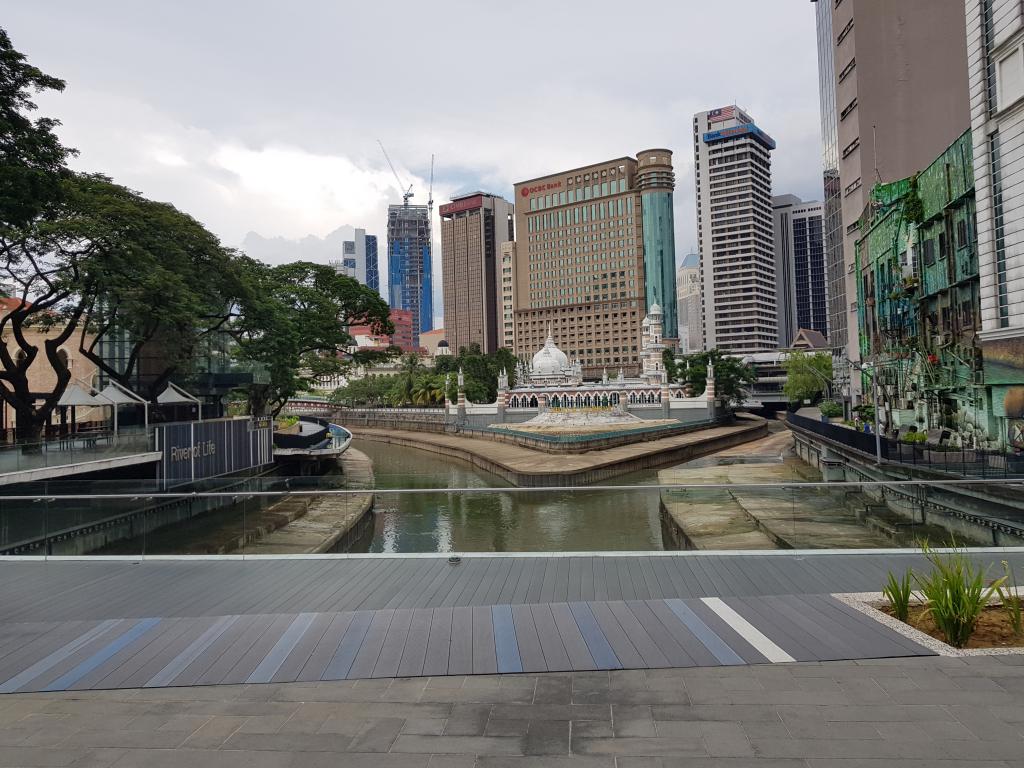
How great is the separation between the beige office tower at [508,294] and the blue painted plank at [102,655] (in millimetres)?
169886

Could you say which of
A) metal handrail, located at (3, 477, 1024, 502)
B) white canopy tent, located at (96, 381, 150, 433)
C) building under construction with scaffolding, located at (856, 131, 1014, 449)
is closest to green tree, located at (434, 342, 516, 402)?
building under construction with scaffolding, located at (856, 131, 1014, 449)

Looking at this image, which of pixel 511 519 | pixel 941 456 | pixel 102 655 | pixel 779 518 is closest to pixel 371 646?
pixel 102 655

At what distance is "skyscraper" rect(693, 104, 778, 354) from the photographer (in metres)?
165

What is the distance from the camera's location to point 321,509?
41.3 feet

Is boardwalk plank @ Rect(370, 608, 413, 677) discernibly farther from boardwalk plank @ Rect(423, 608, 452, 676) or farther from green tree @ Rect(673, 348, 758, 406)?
green tree @ Rect(673, 348, 758, 406)

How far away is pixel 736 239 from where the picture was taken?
166250mm

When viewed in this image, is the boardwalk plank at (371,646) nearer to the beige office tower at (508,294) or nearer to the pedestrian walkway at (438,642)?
the pedestrian walkway at (438,642)

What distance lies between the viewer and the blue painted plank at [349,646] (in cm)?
678

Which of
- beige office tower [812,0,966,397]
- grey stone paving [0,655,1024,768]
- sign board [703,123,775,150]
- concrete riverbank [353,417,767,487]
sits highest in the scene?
sign board [703,123,775,150]

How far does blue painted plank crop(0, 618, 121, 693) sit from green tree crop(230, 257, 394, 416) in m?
30.6

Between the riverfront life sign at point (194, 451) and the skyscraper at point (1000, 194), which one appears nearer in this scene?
the skyscraper at point (1000, 194)

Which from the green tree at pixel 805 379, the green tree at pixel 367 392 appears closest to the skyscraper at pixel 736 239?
the green tree at pixel 805 379

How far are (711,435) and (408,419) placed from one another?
4155cm

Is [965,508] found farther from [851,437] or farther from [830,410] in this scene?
[830,410]
